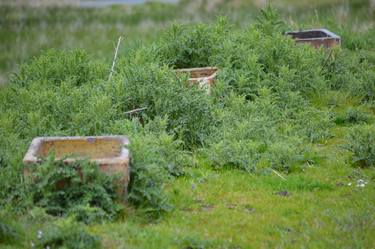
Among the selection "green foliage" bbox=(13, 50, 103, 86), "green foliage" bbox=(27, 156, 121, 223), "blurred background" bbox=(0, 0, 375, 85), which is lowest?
"blurred background" bbox=(0, 0, 375, 85)

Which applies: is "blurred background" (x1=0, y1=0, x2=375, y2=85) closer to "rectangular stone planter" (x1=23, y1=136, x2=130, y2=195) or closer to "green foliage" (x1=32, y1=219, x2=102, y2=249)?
"rectangular stone planter" (x1=23, y1=136, x2=130, y2=195)

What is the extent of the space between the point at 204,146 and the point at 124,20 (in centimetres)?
1074

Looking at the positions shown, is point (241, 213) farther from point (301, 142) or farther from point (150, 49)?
point (150, 49)

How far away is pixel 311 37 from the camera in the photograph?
14531mm

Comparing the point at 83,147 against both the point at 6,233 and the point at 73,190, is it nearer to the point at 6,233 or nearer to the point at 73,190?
the point at 73,190

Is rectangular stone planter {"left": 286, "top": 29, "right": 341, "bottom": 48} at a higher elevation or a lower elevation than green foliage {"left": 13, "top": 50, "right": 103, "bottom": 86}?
lower

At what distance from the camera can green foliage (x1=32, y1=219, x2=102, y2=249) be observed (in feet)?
20.0

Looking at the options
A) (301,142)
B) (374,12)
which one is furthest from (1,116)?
(374,12)

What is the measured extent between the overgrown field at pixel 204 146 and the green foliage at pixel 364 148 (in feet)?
0.06

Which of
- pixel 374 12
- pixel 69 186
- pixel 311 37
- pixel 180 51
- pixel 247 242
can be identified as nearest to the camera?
pixel 247 242

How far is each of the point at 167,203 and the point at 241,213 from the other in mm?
757

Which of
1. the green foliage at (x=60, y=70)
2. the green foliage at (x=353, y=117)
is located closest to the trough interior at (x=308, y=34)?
the green foliage at (x=353, y=117)

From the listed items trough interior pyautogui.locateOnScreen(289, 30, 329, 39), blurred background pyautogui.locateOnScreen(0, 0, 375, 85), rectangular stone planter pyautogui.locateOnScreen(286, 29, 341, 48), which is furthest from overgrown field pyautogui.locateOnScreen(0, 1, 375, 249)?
blurred background pyautogui.locateOnScreen(0, 0, 375, 85)

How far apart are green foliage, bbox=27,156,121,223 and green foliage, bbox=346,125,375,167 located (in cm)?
319
